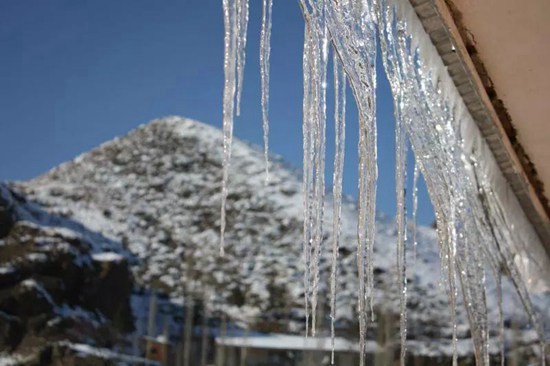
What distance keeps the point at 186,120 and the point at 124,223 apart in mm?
10163

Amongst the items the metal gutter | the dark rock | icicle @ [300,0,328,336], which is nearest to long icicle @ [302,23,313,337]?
icicle @ [300,0,328,336]

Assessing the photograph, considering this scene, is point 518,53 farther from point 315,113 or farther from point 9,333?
point 9,333

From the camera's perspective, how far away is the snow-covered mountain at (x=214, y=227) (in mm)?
30719

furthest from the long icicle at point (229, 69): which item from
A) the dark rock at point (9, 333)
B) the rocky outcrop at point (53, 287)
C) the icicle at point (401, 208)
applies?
the dark rock at point (9, 333)

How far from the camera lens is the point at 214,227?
3922cm

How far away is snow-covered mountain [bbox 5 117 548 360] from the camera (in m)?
30.7

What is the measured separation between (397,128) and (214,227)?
3754 cm

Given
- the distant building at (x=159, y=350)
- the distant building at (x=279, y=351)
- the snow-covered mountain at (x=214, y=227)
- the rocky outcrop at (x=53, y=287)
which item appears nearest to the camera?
the rocky outcrop at (x=53, y=287)

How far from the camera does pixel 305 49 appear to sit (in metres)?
1.80

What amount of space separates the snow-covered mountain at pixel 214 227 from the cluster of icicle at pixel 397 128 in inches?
926

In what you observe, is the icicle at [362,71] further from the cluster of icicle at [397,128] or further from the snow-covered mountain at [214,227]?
the snow-covered mountain at [214,227]

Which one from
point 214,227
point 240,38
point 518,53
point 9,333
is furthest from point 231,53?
point 214,227

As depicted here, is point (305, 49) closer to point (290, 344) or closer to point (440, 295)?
point (290, 344)

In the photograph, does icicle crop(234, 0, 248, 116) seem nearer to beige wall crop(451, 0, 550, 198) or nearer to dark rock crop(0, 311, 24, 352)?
beige wall crop(451, 0, 550, 198)
